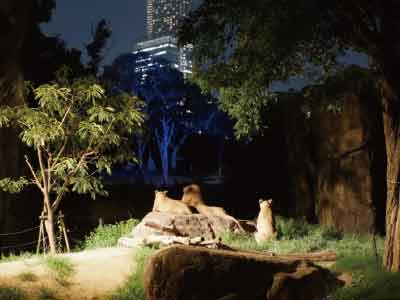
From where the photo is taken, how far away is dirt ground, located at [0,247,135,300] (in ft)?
27.1

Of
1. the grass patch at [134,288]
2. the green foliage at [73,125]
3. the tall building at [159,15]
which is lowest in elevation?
the grass patch at [134,288]

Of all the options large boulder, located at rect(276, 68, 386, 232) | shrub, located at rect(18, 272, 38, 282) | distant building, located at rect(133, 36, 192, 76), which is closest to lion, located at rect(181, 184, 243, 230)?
large boulder, located at rect(276, 68, 386, 232)

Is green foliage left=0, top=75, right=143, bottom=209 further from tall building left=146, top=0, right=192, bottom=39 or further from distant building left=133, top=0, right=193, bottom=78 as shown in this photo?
tall building left=146, top=0, right=192, bottom=39

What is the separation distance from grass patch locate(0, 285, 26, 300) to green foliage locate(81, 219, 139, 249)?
4223 mm

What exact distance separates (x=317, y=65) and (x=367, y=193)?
5.48 meters

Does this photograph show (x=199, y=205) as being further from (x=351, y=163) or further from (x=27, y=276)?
(x=27, y=276)

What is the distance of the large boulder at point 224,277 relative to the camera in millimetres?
7359

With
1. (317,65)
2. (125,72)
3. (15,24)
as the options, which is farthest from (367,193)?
(125,72)

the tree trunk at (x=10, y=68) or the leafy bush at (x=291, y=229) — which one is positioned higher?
the tree trunk at (x=10, y=68)

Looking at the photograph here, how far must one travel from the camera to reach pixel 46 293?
808cm

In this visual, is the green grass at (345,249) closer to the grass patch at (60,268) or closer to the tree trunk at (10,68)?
the grass patch at (60,268)

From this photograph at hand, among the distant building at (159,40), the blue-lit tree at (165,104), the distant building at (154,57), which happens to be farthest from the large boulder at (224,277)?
the distant building at (154,57)

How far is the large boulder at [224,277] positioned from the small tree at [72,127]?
419 cm

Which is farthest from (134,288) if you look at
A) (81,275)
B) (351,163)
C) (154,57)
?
(154,57)
